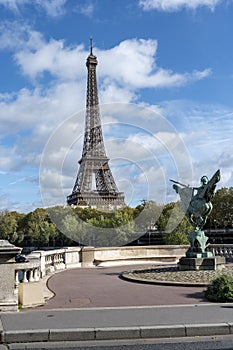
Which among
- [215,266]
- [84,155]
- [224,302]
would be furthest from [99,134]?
[224,302]

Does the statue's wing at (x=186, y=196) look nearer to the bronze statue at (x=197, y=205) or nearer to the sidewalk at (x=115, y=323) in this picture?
the bronze statue at (x=197, y=205)

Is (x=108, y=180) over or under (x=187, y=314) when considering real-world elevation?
over

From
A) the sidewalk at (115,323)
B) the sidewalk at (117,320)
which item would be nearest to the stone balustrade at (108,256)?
the sidewalk at (117,320)

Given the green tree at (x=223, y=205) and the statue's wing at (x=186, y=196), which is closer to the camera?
the statue's wing at (x=186, y=196)

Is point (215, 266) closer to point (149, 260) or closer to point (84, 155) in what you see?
point (149, 260)

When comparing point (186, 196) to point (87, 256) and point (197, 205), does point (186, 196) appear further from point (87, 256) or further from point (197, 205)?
point (87, 256)

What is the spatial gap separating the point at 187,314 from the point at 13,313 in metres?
3.99

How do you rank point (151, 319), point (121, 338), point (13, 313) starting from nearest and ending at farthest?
1. point (121, 338)
2. point (151, 319)
3. point (13, 313)

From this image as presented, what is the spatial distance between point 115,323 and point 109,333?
0.58m

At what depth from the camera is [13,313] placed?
410 inches

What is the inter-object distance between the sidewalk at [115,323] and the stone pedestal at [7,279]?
0.37 metres

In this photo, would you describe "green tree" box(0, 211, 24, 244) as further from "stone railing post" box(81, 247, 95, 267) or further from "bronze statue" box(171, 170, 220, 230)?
"bronze statue" box(171, 170, 220, 230)

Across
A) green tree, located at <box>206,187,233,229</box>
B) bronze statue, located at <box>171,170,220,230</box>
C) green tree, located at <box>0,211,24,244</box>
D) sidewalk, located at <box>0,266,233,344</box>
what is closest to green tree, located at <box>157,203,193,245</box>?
green tree, located at <box>206,187,233,229</box>

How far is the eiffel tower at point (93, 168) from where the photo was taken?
104m
